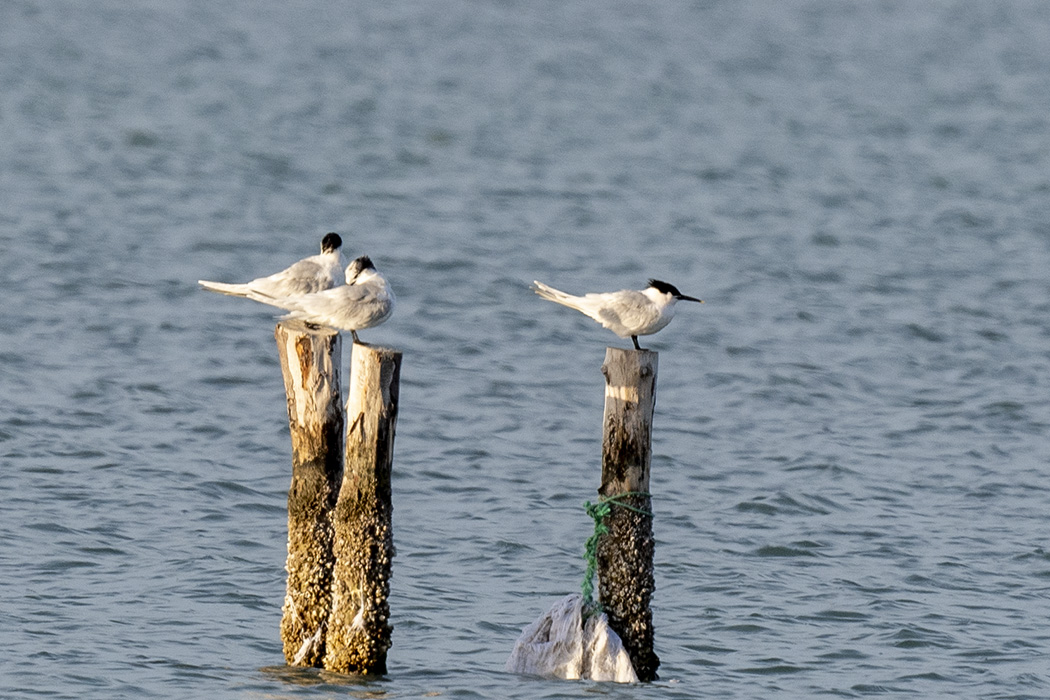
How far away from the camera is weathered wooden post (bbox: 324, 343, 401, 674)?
8672 mm

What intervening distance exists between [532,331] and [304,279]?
8889 mm

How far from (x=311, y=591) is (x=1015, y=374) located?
408 inches

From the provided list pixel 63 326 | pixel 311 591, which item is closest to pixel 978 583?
pixel 311 591

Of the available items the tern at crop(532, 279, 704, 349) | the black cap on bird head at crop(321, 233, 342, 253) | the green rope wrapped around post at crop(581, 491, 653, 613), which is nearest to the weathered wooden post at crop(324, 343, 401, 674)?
the green rope wrapped around post at crop(581, 491, 653, 613)

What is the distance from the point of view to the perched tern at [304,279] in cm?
976

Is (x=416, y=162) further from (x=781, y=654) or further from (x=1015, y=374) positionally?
(x=781, y=654)

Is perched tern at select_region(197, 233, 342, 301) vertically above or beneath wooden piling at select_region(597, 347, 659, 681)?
above

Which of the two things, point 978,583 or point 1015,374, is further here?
point 1015,374

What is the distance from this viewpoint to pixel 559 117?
30.7 meters

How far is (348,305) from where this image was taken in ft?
29.7

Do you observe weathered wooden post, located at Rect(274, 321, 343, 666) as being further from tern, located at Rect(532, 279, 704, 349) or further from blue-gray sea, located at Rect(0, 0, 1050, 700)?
tern, located at Rect(532, 279, 704, 349)

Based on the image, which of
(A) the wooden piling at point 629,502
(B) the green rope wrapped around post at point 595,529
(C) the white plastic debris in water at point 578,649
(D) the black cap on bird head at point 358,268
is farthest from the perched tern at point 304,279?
(C) the white plastic debris in water at point 578,649

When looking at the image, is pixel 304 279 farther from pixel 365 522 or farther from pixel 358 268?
pixel 365 522

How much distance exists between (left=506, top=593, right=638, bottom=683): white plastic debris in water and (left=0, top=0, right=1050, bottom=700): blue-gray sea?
119 millimetres
